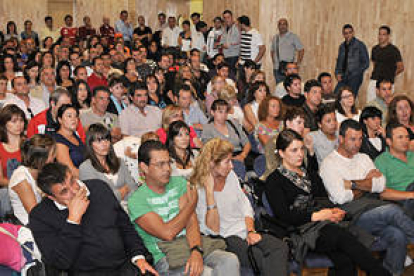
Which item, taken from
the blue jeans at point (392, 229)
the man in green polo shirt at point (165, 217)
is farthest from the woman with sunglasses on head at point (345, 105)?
the man in green polo shirt at point (165, 217)

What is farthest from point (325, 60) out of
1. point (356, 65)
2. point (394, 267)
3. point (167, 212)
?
point (167, 212)

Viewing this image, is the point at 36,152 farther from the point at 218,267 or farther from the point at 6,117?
the point at 218,267

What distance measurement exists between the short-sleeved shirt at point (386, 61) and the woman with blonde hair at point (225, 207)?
500 centimetres

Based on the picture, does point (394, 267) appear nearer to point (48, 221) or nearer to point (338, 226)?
point (338, 226)

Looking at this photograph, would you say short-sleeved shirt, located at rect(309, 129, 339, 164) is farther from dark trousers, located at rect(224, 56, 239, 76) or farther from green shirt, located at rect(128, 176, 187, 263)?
dark trousers, located at rect(224, 56, 239, 76)

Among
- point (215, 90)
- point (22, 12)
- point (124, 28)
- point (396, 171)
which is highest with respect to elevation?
point (22, 12)

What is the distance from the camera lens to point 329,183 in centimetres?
407

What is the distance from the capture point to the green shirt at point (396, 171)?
170 inches

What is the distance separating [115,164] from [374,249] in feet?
6.46

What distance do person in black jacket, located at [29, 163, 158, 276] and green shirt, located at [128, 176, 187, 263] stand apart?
0.30ft

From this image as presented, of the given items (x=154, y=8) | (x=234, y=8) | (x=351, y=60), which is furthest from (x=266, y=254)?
(x=154, y=8)

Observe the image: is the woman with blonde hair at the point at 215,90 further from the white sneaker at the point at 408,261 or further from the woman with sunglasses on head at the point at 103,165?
the white sneaker at the point at 408,261

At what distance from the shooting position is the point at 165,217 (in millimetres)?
3293

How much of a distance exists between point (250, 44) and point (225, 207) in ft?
21.7
